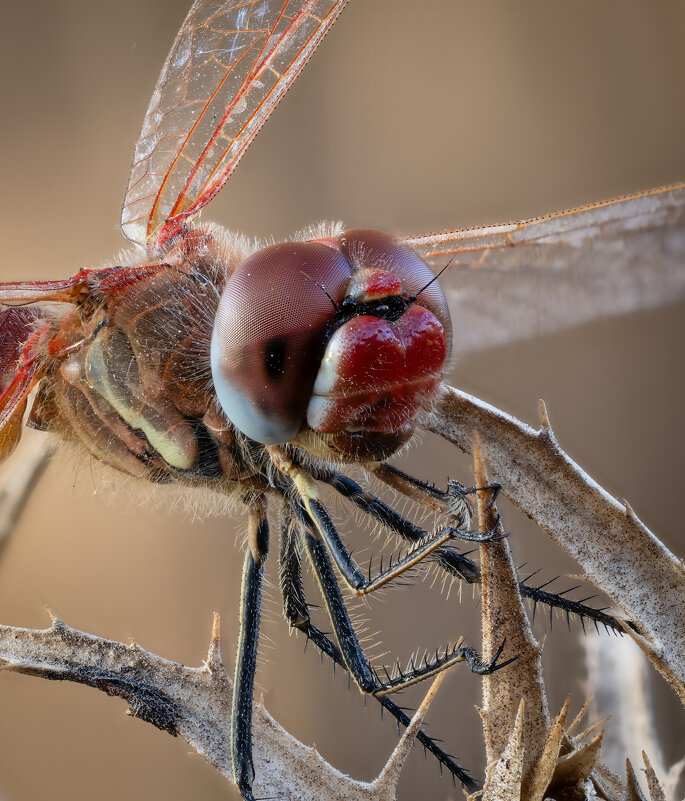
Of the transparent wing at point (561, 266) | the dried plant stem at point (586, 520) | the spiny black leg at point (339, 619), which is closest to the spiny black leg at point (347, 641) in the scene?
the spiny black leg at point (339, 619)

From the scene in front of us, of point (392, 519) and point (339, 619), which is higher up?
point (392, 519)

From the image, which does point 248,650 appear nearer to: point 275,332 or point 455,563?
point 455,563

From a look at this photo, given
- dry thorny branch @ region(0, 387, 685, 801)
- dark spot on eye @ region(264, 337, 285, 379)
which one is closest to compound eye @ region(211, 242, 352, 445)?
dark spot on eye @ region(264, 337, 285, 379)

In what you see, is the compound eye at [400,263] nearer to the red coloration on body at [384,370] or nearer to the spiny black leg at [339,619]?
the red coloration on body at [384,370]

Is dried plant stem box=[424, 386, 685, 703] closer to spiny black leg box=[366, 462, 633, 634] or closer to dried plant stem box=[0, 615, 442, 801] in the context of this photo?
spiny black leg box=[366, 462, 633, 634]

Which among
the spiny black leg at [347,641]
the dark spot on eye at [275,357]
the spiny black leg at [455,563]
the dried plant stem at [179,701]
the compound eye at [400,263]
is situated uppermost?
the compound eye at [400,263]

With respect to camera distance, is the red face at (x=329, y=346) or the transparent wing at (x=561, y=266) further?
the transparent wing at (x=561, y=266)

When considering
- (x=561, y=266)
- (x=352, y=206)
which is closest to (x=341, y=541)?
(x=561, y=266)
